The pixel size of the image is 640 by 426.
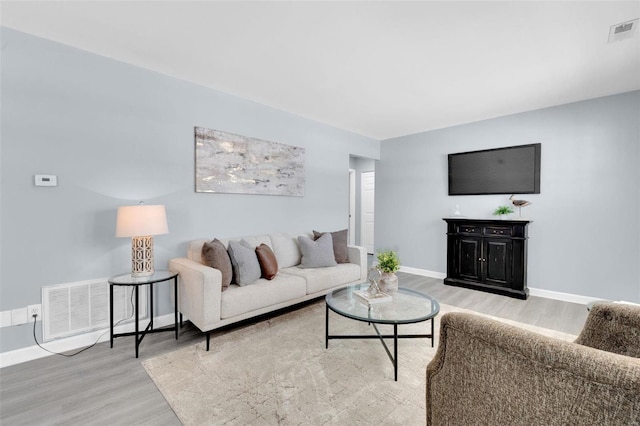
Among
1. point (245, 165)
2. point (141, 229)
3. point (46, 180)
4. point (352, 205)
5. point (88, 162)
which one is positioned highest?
point (245, 165)

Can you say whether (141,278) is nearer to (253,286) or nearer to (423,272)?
(253,286)

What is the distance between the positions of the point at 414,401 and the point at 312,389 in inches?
25.0

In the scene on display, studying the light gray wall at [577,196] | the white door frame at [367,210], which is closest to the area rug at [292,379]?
the light gray wall at [577,196]

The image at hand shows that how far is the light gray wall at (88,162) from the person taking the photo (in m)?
2.26

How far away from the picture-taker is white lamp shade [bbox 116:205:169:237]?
7.93 ft

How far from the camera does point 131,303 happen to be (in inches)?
110

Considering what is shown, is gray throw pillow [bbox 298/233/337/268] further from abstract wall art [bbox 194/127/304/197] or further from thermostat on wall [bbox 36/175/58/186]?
thermostat on wall [bbox 36/175/58/186]

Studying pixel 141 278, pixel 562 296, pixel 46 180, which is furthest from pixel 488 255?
pixel 46 180

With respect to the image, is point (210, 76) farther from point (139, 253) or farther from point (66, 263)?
point (66, 263)

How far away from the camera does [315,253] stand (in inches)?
141

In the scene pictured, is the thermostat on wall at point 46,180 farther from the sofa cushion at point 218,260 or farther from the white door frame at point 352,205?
the white door frame at point 352,205

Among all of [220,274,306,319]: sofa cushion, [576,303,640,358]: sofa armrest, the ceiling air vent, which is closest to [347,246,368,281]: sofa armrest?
[220,274,306,319]: sofa cushion

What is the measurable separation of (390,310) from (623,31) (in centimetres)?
279

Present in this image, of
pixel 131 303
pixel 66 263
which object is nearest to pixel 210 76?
pixel 66 263
